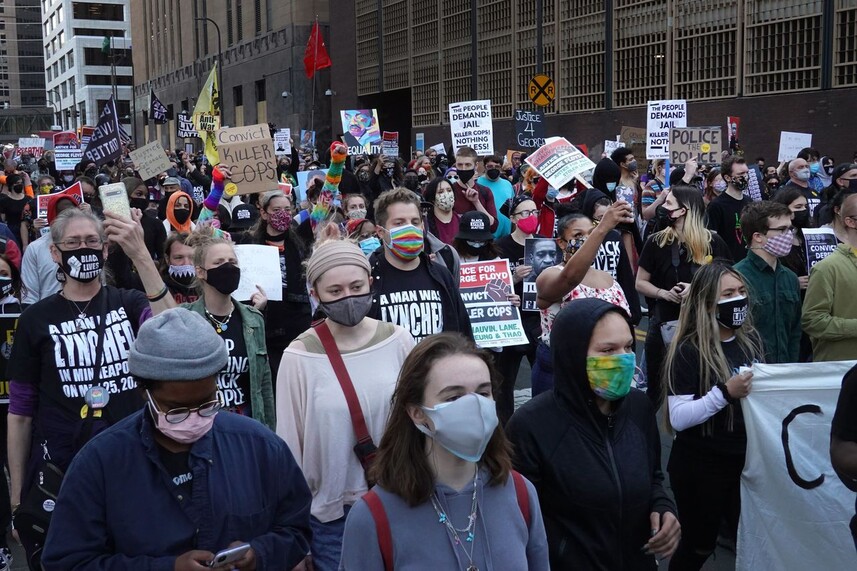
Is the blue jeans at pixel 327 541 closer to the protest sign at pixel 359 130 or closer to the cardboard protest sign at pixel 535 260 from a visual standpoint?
the cardboard protest sign at pixel 535 260

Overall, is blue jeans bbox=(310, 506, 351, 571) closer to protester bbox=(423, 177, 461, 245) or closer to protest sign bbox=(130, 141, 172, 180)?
protester bbox=(423, 177, 461, 245)

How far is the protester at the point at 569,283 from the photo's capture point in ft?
17.3

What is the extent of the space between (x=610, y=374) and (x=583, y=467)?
0.33 meters

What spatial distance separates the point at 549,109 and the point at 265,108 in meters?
28.2

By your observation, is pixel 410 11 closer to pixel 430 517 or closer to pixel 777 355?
pixel 777 355

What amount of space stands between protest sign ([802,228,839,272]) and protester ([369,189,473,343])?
3.38 metres

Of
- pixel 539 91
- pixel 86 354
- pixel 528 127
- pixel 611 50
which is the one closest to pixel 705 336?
pixel 86 354

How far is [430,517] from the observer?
8.86ft

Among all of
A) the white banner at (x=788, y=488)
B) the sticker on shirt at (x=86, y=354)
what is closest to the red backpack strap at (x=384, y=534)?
the sticker on shirt at (x=86, y=354)

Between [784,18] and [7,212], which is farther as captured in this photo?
[784,18]

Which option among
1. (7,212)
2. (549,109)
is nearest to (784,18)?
(549,109)

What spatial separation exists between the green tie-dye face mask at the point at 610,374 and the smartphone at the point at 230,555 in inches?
50.3

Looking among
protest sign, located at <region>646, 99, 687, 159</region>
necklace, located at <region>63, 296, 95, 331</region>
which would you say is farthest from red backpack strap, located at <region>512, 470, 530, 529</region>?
protest sign, located at <region>646, 99, 687, 159</region>

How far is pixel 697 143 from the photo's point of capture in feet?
43.7
